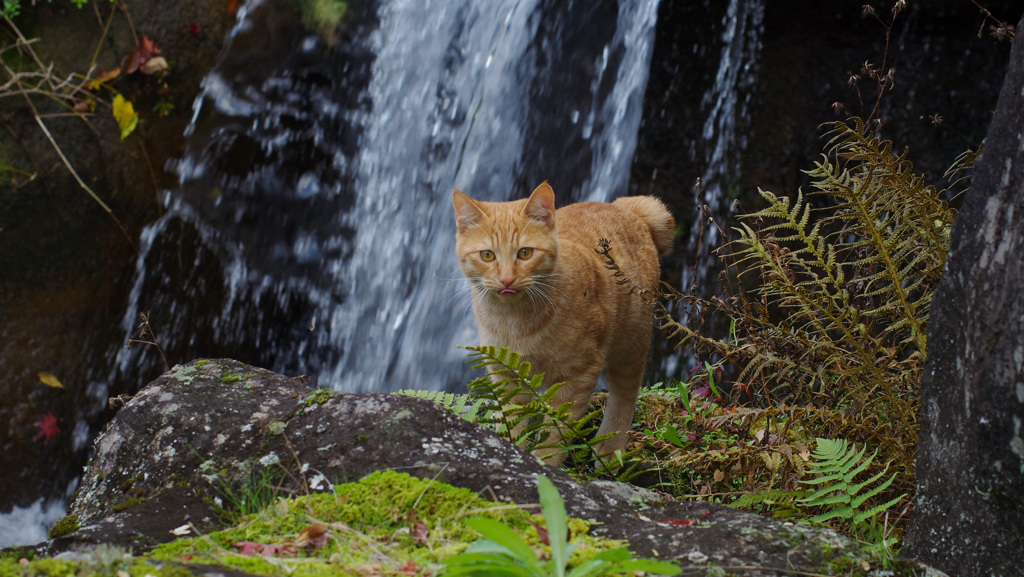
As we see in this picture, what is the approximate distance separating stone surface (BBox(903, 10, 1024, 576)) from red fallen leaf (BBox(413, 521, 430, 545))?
1.43 metres

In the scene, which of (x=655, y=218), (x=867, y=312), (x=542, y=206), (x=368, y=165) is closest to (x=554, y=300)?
(x=542, y=206)

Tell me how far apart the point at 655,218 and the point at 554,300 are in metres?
1.27

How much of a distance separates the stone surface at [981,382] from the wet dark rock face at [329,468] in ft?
1.33

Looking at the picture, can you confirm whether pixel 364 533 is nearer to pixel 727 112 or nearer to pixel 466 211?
pixel 466 211

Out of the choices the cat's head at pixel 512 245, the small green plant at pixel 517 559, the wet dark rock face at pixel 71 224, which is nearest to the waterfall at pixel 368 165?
the wet dark rock face at pixel 71 224

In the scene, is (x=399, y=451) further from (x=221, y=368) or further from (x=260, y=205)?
(x=260, y=205)

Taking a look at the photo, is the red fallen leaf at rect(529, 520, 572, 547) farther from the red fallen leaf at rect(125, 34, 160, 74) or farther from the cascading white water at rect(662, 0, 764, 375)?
the red fallen leaf at rect(125, 34, 160, 74)

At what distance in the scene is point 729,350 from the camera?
3152 millimetres

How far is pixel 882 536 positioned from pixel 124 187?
7100 millimetres

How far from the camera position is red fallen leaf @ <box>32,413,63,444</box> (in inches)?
269

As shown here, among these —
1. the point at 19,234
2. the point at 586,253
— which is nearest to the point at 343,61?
the point at 19,234

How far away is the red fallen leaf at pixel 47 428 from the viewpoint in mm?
6844

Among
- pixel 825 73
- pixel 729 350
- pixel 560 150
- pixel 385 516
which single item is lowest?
pixel 385 516

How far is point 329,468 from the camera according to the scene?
86.1 inches
